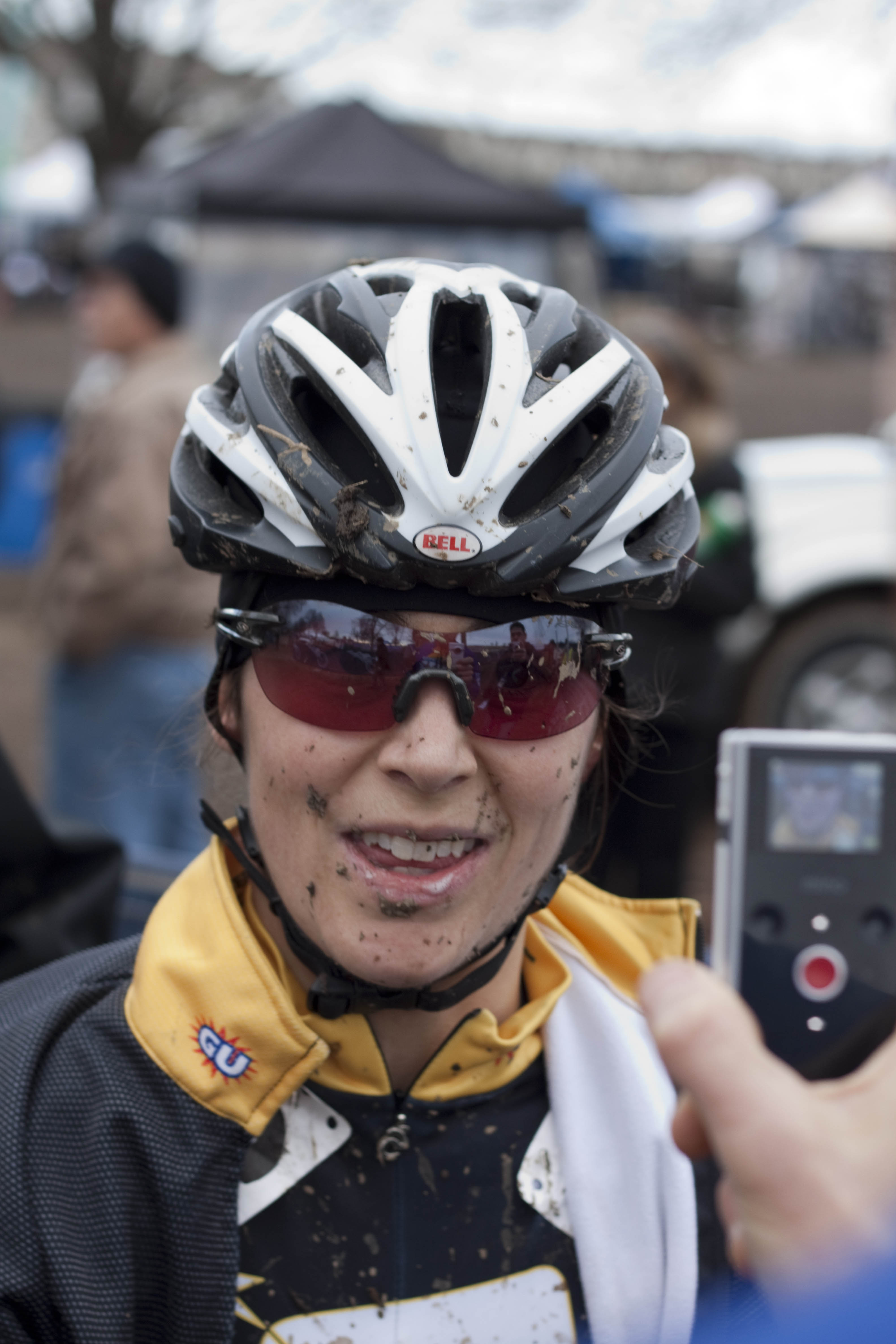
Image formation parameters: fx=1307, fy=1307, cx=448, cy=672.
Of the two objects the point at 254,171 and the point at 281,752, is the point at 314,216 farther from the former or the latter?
the point at 281,752

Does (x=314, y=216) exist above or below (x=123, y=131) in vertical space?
below

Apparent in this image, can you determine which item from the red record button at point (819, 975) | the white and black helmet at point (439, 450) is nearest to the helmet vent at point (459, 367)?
the white and black helmet at point (439, 450)

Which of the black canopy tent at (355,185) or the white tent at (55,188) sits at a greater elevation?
the white tent at (55,188)

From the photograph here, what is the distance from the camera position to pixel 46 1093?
1.62 meters

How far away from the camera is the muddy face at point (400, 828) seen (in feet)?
5.41

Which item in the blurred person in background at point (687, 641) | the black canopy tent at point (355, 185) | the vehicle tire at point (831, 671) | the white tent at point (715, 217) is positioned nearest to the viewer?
the blurred person in background at point (687, 641)

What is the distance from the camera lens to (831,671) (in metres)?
6.75

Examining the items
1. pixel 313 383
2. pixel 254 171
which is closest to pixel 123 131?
pixel 254 171

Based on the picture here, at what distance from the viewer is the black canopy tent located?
891 cm

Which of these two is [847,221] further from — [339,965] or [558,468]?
[339,965]

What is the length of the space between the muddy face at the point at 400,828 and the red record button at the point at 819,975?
1.05 metres

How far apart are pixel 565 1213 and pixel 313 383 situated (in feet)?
3.93

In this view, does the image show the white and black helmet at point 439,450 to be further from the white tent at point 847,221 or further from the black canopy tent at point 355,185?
the white tent at point 847,221

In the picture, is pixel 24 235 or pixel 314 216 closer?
pixel 314 216
